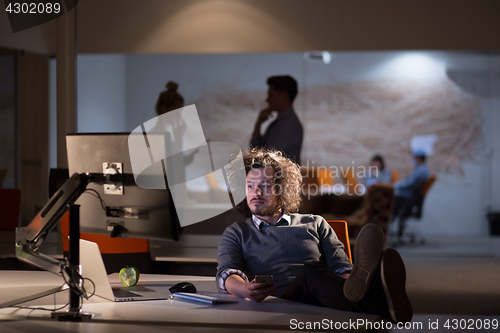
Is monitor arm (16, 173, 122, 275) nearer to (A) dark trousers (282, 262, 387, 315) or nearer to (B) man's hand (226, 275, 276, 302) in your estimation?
(B) man's hand (226, 275, 276, 302)

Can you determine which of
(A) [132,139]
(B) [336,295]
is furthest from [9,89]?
(B) [336,295]

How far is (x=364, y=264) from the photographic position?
4.98 feet

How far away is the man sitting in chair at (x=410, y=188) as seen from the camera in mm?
7348

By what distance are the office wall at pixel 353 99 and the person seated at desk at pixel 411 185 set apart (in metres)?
0.13

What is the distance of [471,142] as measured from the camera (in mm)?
7227

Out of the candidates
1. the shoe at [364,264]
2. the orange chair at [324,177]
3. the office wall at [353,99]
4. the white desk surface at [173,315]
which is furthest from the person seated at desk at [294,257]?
the orange chair at [324,177]

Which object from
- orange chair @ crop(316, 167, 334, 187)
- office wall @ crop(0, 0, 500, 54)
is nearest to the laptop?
office wall @ crop(0, 0, 500, 54)

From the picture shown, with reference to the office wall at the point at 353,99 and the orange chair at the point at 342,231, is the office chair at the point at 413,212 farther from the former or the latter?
the orange chair at the point at 342,231

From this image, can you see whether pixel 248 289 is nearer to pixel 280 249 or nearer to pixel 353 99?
pixel 280 249

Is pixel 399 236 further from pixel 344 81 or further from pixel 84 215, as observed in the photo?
pixel 84 215

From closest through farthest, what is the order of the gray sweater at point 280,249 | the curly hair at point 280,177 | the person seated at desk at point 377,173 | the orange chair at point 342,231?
the gray sweater at point 280,249, the curly hair at point 280,177, the orange chair at point 342,231, the person seated at desk at point 377,173

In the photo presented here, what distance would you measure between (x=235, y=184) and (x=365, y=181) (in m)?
5.79

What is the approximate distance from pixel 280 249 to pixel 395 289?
1.89ft

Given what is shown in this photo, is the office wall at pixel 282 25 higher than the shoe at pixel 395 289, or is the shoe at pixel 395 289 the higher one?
the office wall at pixel 282 25
